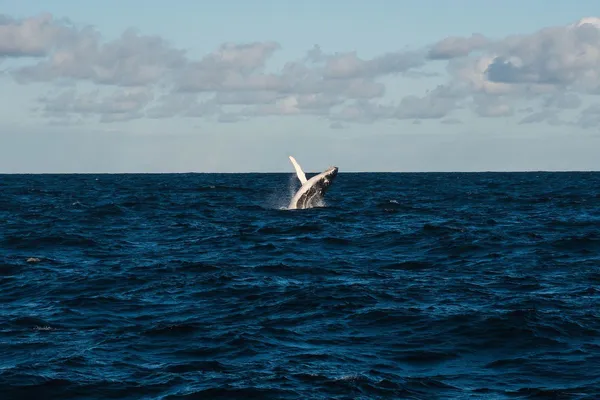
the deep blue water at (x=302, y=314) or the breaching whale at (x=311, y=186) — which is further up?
the breaching whale at (x=311, y=186)

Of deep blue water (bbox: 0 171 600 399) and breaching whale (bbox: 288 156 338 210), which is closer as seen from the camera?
deep blue water (bbox: 0 171 600 399)

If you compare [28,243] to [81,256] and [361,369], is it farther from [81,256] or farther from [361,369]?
[361,369]

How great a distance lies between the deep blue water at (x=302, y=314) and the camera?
15.1 m

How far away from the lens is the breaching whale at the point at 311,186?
44.6 metres

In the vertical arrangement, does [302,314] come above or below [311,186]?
below

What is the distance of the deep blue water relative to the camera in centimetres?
1509

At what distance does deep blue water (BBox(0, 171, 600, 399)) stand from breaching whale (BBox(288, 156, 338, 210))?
536 centimetres

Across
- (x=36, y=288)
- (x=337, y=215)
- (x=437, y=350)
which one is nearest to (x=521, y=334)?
(x=437, y=350)

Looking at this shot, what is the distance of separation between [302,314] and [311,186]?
89.2 feet

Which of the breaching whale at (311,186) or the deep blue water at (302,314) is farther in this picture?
the breaching whale at (311,186)

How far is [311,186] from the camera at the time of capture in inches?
1865

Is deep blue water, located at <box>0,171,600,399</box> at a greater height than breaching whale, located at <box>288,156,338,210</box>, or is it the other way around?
breaching whale, located at <box>288,156,338,210</box>

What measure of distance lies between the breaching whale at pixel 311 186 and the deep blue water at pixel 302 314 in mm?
5360

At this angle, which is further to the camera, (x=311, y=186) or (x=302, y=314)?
(x=311, y=186)
